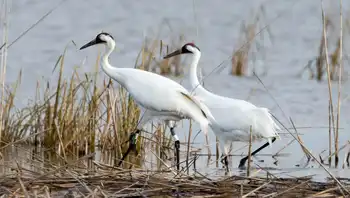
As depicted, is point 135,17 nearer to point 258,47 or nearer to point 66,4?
point 66,4

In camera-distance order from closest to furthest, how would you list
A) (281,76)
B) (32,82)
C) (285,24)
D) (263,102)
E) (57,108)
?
(57,108), (263,102), (32,82), (281,76), (285,24)

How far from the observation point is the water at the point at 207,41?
1255 centimetres

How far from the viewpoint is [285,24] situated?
17.8 metres

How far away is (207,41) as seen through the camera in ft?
54.2

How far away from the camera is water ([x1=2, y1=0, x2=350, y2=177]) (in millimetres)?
12555

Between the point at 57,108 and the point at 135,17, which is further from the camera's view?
the point at 135,17

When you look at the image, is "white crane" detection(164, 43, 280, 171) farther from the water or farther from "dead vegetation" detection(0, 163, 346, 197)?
"dead vegetation" detection(0, 163, 346, 197)

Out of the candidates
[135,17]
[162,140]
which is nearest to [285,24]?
[135,17]

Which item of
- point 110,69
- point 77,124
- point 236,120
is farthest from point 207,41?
point 77,124

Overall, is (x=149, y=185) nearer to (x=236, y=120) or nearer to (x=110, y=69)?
(x=236, y=120)

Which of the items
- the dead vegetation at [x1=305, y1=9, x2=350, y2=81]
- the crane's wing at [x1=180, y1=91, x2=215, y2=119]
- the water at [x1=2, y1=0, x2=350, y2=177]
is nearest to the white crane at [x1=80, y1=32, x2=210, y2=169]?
the crane's wing at [x1=180, y1=91, x2=215, y2=119]

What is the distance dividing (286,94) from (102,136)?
4675mm

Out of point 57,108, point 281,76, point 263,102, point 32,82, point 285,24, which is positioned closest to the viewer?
point 57,108

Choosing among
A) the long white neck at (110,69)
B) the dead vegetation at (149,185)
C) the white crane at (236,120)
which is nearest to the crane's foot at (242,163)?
the white crane at (236,120)
